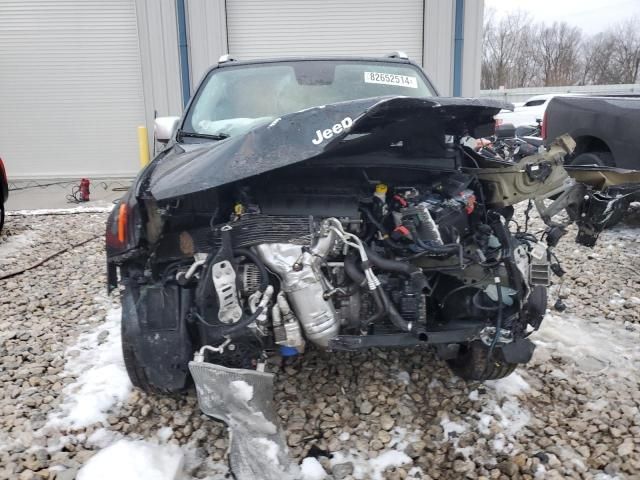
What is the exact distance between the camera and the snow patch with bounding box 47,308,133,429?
111 inches

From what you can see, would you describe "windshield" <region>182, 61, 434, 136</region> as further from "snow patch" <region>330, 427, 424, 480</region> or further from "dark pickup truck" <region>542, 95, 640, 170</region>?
"dark pickup truck" <region>542, 95, 640, 170</region>

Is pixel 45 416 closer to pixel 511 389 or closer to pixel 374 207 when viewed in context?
pixel 374 207

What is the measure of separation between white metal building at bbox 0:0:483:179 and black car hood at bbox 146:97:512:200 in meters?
9.14

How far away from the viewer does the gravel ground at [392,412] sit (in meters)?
2.49

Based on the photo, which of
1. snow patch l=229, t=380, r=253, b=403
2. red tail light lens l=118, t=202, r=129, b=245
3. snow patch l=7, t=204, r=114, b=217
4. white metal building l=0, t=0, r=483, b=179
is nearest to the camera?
snow patch l=229, t=380, r=253, b=403

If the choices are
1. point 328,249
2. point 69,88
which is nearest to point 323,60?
point 328,249

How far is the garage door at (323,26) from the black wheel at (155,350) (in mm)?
9366

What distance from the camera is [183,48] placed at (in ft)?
35.1

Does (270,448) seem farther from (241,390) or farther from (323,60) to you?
(323,60)

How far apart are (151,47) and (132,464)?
10063 mm

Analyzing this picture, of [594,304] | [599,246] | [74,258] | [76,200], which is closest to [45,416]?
[74,258]

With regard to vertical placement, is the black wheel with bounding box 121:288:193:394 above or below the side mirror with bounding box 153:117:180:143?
below

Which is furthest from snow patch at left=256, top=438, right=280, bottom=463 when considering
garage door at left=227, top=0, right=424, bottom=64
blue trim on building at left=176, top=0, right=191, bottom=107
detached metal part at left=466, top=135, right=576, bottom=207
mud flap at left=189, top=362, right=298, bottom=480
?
garage door at left=227, top=0, right=424, bottom=64

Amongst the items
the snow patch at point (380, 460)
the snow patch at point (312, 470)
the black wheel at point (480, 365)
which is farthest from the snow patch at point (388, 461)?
the black wheel at point (480, 365)
